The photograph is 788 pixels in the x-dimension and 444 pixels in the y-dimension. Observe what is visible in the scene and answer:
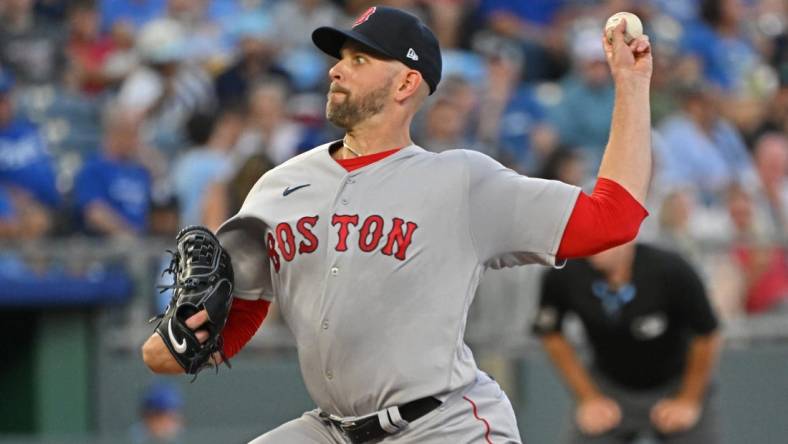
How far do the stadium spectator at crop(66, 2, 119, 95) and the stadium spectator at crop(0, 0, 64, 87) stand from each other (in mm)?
181

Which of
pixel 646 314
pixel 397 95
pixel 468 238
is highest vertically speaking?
pixel 397 95

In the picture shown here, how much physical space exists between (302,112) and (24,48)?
6.83 feet

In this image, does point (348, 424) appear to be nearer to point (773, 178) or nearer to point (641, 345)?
point (641, 345)

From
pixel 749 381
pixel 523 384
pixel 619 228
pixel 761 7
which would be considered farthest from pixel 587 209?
pixel 761 7

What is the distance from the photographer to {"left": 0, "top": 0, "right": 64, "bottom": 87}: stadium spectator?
11070 mm

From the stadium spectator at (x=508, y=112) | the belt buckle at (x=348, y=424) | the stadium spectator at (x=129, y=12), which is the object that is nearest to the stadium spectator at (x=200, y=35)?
the stadium spectator at (x=129, y=12)

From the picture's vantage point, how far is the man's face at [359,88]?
456 cm

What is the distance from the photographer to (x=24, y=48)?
36.4 ft

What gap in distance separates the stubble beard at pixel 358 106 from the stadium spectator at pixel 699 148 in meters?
6.66

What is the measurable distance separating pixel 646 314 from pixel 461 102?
12.2 ft

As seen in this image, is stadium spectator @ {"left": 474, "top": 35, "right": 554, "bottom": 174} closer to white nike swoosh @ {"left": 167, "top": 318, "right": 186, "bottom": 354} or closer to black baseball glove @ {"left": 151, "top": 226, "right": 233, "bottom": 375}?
black baseball glove @ {"left": 151, "top": 226, "right": 233, "bottom": 375}

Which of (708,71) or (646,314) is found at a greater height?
(708,71)

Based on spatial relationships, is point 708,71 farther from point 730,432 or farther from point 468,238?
point 468,238

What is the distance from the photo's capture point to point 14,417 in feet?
31.7
